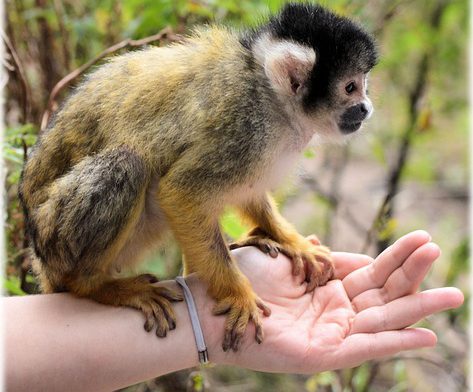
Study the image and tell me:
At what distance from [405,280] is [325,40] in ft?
2.93

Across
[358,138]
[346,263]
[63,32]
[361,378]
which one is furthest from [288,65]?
[361,378]

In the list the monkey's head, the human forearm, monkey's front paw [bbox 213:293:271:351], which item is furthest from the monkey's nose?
the human forearm

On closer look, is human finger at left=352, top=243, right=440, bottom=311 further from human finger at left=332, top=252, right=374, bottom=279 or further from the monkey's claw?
the monkey's claw

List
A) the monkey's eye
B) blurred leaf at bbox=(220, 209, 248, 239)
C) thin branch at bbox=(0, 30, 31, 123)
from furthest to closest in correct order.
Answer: blurred leaf at bbox=(220, 209, 248, 239)
thin branch at bbox=(0, 30, 31, 123)
the monkey's eye

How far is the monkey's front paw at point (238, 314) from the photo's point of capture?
2.07m

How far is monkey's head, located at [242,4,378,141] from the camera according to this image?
2.15 meters

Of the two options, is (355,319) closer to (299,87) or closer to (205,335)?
(205,335)

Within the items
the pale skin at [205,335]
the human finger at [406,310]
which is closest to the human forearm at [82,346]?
the pale skin at [205,335]

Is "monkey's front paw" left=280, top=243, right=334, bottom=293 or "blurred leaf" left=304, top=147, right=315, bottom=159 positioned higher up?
"blurred leaf" left=304, top=147, right=315, bottom=159

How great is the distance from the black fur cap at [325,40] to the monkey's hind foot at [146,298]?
89 centimetres

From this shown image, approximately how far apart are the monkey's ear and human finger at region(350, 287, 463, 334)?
848 mm

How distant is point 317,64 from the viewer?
85.7 inches

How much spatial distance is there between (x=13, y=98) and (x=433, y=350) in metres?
3.25

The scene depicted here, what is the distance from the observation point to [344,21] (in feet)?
7.13
